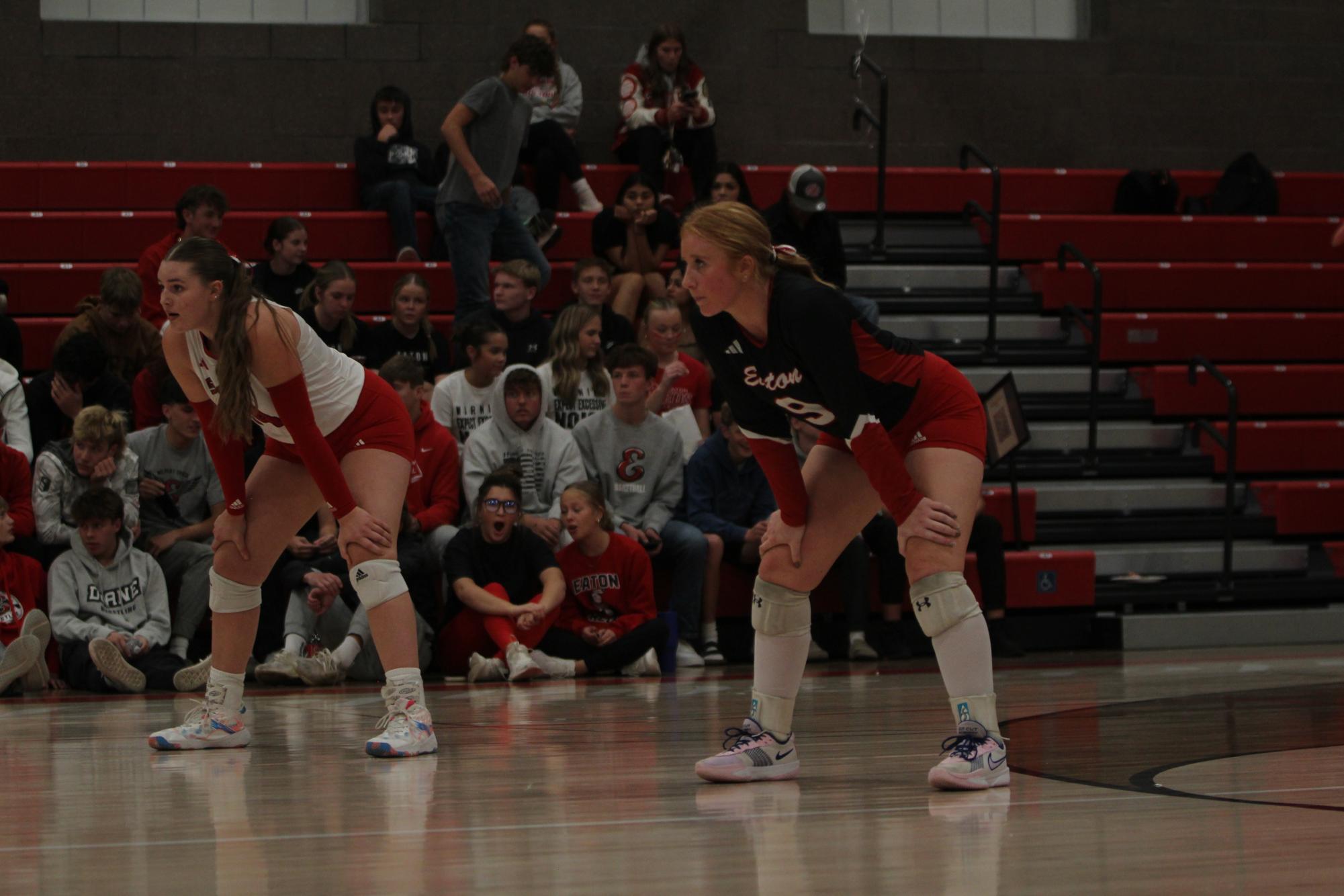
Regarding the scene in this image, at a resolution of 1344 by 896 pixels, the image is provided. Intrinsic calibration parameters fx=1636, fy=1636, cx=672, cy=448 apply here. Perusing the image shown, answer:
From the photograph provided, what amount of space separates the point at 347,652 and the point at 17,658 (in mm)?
1234

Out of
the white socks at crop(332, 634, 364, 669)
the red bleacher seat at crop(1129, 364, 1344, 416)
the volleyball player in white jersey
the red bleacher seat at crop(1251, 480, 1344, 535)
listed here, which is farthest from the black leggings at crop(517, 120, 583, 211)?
the volleyball player in white jersey

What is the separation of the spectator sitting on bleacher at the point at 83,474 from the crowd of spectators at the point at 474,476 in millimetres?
10

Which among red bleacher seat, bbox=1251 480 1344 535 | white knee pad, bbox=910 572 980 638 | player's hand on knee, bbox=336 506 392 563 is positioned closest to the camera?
white knee pad, bbox=910 572 980 638

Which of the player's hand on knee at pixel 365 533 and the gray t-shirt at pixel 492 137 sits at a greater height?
the gray t-shirt at pixel 492 137

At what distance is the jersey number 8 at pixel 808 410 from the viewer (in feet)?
10.8

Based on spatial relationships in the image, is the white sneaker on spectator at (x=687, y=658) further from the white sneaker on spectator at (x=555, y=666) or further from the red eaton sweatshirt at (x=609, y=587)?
the white sneaker on spectator at (x=555, y=666)

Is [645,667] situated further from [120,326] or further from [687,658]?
[120,326]

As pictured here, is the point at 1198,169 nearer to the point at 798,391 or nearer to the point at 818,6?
the point at 818,6

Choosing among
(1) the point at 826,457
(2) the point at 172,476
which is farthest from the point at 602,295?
(1) the point at 826,457

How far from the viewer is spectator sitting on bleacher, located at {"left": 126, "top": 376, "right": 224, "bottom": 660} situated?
6.79 m

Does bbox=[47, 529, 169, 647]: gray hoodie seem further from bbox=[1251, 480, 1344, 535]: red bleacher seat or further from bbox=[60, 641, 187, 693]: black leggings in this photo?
bbox=[1251, 480, 1344, 535]: red bleacher seat

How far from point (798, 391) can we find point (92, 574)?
165 inches

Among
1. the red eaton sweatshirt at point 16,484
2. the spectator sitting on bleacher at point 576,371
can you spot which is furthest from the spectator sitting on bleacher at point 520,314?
the red eaton sweatshirt at point 16,484

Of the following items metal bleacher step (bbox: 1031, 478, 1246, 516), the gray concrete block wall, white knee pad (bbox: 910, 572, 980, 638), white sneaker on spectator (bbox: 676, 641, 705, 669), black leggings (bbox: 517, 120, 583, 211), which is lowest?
white sneaker on spectator (bbox: 676, 641, 705, 669)
